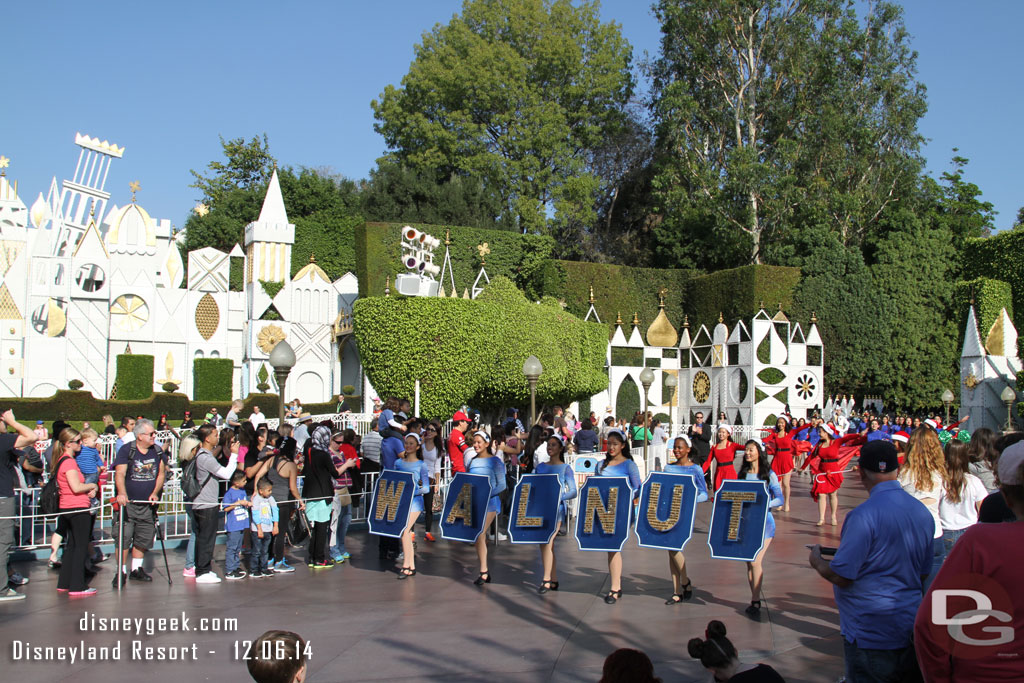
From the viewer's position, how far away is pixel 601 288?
3597 cm

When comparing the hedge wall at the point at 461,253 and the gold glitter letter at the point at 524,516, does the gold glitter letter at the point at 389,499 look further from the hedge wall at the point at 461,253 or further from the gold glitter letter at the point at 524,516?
the hedge wall at the point at 461,253

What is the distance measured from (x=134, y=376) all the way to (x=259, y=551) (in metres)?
24.6

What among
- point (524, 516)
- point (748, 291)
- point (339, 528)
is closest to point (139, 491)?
point (339, 528)

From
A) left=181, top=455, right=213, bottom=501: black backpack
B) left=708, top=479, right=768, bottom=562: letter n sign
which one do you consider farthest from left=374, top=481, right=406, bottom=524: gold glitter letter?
left=708, top=479, right=768, bottom=562: letter n sign

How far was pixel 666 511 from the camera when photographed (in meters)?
8.69

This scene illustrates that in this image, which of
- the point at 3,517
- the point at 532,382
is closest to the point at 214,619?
the point at 3,517

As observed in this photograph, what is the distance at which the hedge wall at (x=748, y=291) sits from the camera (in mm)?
34125

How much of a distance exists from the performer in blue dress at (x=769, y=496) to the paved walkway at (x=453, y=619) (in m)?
0.21

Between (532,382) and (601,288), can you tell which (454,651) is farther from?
(601,288)

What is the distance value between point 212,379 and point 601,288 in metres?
15.9

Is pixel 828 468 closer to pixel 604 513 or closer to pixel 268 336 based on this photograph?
pixel 604 513

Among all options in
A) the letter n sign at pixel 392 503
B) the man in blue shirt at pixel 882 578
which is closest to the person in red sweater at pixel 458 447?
the letter n sign at pixel 392 503

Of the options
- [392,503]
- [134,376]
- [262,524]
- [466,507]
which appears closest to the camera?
[262,524]

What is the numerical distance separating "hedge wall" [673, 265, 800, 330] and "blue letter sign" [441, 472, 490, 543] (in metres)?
26.2
